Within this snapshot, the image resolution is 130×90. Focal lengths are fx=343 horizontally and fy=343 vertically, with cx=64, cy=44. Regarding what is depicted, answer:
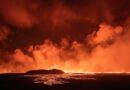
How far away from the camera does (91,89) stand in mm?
112500

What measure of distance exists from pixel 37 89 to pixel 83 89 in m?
15.4

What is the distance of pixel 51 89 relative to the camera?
115938 mm

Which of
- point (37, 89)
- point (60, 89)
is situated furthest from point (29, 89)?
point (60, 89)

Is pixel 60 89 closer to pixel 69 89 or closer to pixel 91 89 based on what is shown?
pixel 69 89

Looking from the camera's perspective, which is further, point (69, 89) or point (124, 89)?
point (69, 89)

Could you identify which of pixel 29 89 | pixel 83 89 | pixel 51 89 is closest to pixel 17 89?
pixel 29 89

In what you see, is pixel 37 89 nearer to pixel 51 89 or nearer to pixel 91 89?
pixel 51 89

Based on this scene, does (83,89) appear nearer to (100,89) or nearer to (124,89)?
(100,89)

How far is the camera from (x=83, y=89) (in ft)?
372

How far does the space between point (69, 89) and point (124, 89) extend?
18750 mm

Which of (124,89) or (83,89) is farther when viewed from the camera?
(83,89)

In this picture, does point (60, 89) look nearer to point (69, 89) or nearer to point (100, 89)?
point (69, 89)

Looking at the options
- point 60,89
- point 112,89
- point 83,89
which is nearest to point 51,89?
point 60,89

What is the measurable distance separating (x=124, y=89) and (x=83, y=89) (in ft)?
47.2
